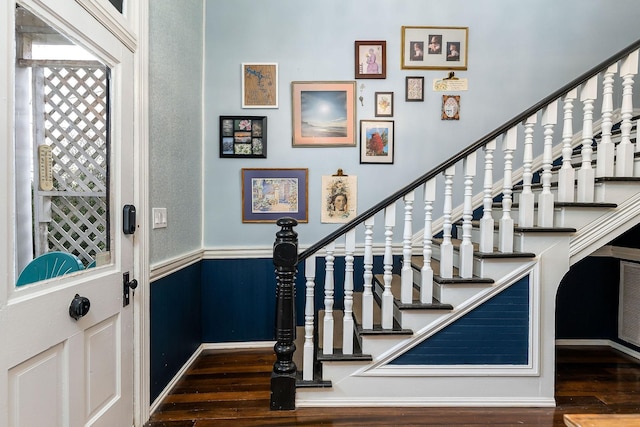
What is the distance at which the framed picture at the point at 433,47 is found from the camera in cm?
286

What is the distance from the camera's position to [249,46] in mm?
2850

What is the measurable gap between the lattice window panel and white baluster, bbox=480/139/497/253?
207 centimetres

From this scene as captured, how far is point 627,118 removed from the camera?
194 centimetres

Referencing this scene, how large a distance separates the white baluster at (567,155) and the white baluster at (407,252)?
0.93 metres

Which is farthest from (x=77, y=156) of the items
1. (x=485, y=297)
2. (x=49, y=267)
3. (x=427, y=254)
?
(x=485, y=297)

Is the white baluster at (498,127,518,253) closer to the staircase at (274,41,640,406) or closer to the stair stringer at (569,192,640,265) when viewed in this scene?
the staircase at (274,41,640,406)

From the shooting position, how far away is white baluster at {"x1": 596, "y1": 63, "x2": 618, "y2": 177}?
1.95 meters

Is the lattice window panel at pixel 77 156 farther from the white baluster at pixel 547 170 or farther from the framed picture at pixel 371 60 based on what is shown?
the white baluster at pixel 547 170

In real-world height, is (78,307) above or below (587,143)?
below

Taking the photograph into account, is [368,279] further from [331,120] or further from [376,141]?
[331,120]

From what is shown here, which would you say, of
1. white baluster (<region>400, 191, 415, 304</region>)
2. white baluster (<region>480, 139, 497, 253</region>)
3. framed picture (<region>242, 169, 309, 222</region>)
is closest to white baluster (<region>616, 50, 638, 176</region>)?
white baluster (<region>480, 139, 497, 253</region>)

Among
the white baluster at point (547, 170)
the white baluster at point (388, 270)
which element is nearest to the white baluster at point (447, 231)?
the white baluster at point (388, 270)

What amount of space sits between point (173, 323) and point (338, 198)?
161cm

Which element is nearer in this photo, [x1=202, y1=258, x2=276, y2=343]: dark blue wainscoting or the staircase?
the staircase
